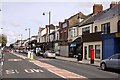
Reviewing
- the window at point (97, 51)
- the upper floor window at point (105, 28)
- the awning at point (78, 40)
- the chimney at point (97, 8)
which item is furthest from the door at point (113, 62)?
the chimney at point (97, 8)

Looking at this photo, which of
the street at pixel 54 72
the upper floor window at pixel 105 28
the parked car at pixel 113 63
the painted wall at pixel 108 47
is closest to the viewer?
the street at pixel 54 72

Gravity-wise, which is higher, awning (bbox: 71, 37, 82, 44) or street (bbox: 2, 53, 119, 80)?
awning (bbox: 71, 37, 82, 44)

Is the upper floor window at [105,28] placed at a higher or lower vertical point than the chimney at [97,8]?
lower

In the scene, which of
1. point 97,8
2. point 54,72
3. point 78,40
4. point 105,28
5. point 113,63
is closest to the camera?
point 54,72

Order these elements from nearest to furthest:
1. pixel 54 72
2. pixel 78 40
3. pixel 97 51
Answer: pixel 54 72, pixel 97 51, pixel 78 40

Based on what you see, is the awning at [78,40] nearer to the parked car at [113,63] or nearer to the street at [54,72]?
the street at [54,72]

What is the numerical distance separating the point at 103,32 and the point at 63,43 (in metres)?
26.1

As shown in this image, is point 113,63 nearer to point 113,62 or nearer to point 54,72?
point 113,62

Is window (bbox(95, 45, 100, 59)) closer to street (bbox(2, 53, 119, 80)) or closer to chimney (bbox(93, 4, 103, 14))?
chimney (bbox(93, 4, 103, 14))

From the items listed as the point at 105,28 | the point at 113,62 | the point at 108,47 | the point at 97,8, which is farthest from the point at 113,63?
the point at 97,8

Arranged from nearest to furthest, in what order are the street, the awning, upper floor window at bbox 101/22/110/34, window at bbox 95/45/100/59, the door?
1. the street
2. the door
3. upper floor window at bbox 101/22/110/34
4. window at bbox 95/45/100/59
5. the awning

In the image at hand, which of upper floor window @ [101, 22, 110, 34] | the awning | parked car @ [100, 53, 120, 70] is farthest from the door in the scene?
the awning

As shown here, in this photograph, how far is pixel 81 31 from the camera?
53.8m

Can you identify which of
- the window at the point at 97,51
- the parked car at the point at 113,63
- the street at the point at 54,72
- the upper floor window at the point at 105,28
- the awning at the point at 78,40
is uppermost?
the upper floor window at the point at 105,28
